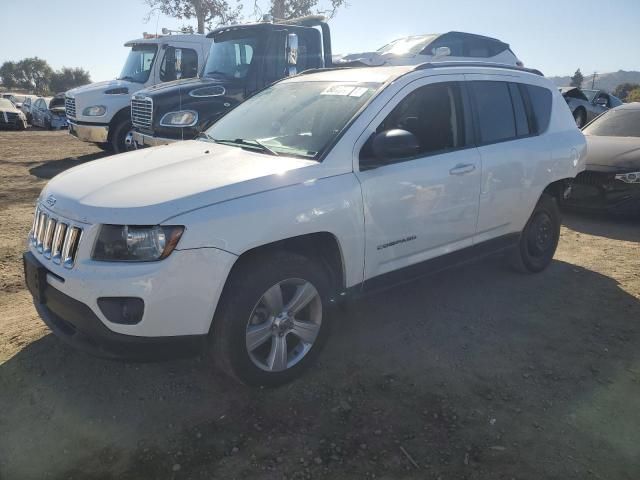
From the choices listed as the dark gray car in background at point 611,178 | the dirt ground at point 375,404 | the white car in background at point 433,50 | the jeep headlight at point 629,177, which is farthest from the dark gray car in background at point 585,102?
the dirt ground at point 375,404

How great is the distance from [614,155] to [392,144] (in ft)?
16.8

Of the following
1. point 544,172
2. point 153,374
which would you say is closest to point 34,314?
point 153,374

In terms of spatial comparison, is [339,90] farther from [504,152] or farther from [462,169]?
[504,152]

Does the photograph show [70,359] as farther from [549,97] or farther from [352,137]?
[549,97]

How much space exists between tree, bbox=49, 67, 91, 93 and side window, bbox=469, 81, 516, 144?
218ft

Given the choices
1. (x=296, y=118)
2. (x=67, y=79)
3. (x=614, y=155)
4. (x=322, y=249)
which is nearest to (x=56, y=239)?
(x=322, y=249)

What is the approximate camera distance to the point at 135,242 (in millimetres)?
2500

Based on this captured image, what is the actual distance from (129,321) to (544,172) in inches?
145

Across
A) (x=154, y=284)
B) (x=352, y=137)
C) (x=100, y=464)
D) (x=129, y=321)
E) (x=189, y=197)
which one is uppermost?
(x=352, y=137)

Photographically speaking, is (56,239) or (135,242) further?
(56,239)

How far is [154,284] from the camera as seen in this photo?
8.02ft

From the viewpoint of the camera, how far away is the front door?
10.6ft

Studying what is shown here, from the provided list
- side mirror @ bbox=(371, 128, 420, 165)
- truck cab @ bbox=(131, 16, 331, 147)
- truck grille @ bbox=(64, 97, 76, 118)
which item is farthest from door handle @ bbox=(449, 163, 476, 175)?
truck grille @ bbox=(64, 97, 76, 118)

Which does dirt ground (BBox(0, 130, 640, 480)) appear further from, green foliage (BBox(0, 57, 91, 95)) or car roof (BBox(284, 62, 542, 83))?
green foliage (BBox(0, 57, 91, 95))
